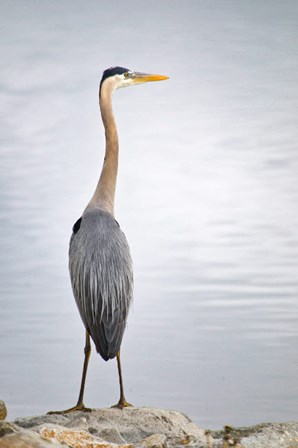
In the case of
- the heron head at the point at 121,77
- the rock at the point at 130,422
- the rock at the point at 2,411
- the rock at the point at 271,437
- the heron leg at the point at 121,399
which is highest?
the heron head at the point at 121,77

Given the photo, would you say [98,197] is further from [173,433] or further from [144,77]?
[173,433]

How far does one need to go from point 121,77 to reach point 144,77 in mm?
235

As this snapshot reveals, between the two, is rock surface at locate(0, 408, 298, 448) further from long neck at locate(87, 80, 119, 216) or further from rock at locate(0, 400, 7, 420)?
long neck at locate(87, 80, 119, 216)

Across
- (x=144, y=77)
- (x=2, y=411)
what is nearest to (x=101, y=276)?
(x=2, y=411)

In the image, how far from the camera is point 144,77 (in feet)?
19.9

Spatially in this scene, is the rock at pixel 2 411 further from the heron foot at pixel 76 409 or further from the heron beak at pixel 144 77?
the heron beak at pixel 144 77

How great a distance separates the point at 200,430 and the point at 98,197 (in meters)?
1.57

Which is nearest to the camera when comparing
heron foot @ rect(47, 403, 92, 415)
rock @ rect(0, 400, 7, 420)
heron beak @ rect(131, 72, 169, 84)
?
rock @ rect(0, 400, 7, 420)

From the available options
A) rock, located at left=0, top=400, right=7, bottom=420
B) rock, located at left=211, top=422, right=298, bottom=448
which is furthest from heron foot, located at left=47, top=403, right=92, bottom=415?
rock, located at left=211, top=422, right=298, bottom=448

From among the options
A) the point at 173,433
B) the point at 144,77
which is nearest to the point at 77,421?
the point at 173,433

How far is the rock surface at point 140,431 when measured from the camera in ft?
11.5

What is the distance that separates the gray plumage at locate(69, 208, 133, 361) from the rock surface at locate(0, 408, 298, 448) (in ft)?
1.66

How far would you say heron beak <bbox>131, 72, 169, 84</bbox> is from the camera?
5.98 metres

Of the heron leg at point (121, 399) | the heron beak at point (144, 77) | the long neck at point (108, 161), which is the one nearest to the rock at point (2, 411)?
the heron leg at point (121, 399)
